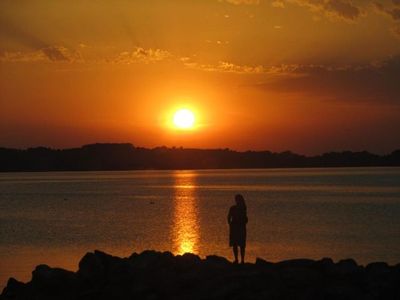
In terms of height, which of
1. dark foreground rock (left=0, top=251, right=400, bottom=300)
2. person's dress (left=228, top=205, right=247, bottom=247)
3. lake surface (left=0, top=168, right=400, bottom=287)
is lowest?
lake surface (left=0, top=168, right=400, bottom=287)

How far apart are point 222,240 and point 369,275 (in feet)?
84.4

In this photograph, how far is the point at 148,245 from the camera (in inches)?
1679

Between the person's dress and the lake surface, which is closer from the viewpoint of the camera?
the person's dress

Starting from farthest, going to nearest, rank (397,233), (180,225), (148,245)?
1. (180,225)
2. (397,233)
3. (148,245)

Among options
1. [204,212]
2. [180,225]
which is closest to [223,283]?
[180,225]

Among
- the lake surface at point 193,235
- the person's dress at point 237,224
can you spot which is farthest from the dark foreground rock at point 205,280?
the lake surface at point 193,235

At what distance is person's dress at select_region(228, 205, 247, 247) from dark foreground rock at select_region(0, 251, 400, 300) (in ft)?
2.75

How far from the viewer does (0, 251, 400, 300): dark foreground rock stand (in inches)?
664

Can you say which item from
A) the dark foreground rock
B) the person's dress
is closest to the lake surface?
the dark foreground rock

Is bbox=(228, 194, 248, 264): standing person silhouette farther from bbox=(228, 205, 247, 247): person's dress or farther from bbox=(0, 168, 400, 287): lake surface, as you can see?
bbox=(0, 168, 400, 287): lake surface

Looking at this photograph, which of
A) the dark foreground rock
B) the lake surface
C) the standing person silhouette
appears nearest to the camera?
the dark foreground rock

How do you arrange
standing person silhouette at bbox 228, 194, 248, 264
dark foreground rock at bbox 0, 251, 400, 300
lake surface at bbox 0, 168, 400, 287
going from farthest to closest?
lake surface at bbox 0, 168, 400, 287 → standing person silhouette at bbox 228, 194, 248, 264 → dark foreground rock at bbox 0, 251, 400, 300

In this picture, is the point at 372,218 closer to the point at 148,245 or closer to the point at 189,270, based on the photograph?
the point at 148,245

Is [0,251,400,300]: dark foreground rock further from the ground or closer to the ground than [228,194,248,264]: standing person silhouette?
closer to the ground
